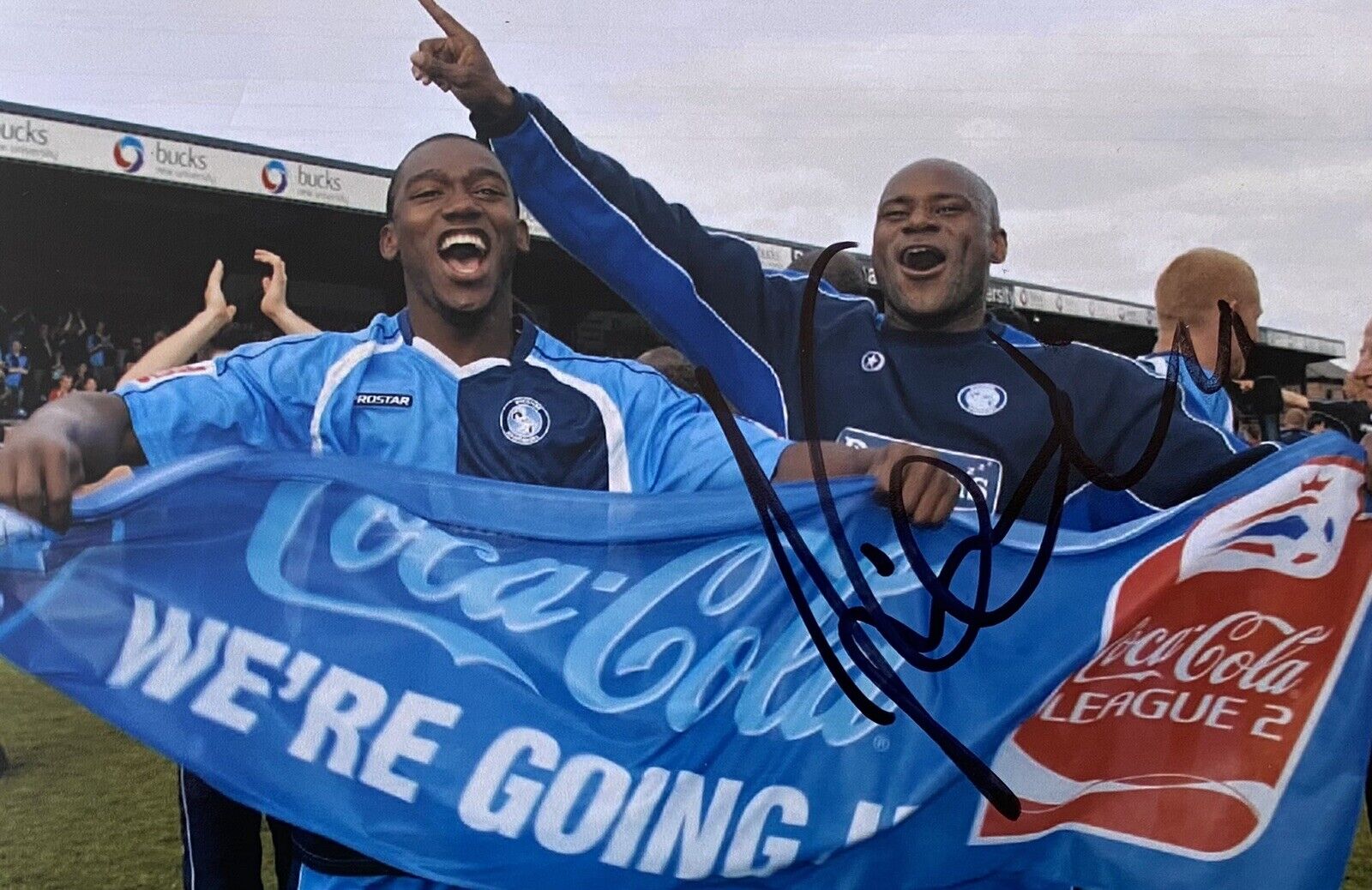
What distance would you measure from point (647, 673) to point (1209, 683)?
0.89 m

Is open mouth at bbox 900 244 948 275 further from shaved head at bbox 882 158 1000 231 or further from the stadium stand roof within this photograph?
the stadium stand roof

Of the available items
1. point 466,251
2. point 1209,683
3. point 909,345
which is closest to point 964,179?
point 909,345

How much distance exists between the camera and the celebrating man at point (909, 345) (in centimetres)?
181

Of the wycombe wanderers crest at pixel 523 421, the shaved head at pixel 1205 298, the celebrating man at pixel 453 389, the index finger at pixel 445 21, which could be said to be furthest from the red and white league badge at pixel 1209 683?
the index finger at pixel 445 21

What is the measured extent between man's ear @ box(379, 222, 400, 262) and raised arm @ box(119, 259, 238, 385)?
0.22m

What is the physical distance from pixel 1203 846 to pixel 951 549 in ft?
2.10

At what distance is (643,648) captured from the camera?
5.74 feet

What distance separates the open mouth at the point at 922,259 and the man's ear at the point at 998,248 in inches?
2.9

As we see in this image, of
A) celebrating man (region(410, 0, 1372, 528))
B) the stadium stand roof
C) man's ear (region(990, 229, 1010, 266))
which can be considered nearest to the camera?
the stadium stand roof

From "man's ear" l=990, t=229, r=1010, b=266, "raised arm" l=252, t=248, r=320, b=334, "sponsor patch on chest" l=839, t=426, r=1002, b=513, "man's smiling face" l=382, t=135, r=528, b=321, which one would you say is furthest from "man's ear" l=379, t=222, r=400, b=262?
"man's ear" l=990, t=229, r=1010, b=266

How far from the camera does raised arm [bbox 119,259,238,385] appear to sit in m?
1.66

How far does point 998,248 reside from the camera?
191 centimetres

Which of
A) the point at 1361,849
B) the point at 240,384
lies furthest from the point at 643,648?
the point at 1361,849

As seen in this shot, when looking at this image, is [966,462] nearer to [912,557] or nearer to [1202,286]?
[912,557]
